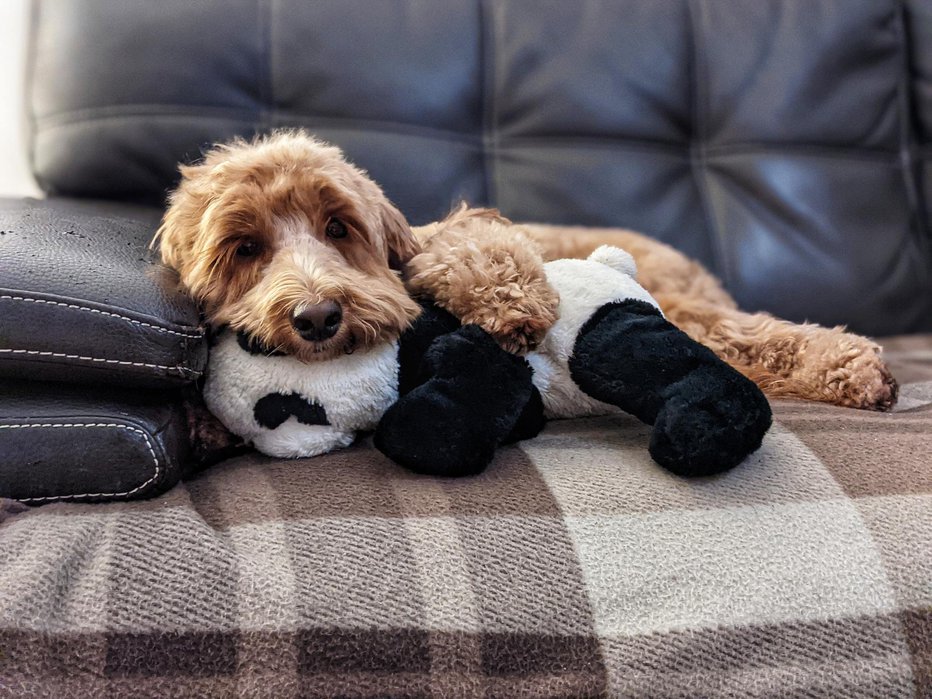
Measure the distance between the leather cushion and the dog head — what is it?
0.81 ft

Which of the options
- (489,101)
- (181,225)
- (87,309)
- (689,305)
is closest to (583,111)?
(489,101)

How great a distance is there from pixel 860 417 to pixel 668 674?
0.77m

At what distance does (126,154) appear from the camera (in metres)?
2.09

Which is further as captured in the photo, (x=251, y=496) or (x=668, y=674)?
(x=251, y=496)

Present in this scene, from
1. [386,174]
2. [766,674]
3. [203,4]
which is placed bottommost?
[766,674]

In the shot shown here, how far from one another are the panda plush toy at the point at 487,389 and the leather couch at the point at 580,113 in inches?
32.6

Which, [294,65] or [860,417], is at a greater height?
[294,65]

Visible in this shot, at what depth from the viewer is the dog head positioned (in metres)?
1.26

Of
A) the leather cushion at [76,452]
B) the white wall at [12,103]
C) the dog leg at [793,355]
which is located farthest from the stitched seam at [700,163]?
the white wall at [12,103]

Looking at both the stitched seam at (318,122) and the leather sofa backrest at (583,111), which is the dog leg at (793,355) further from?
the stitched seam at (318,122)

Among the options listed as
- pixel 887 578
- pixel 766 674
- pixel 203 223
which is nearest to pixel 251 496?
pixel 203 223

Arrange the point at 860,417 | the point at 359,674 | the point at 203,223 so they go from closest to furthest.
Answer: the point at 359,674 < the point at 203,223 < the point at 860,417

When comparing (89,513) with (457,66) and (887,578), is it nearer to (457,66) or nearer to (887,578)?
(887,578)

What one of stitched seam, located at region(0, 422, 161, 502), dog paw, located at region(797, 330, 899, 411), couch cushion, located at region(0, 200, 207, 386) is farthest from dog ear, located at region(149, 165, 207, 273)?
dog paw, located at region(797, 330, 899, 411)
